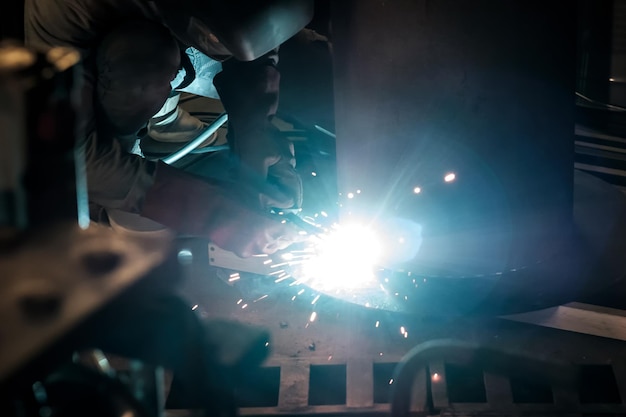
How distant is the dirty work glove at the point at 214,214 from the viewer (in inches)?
58.3

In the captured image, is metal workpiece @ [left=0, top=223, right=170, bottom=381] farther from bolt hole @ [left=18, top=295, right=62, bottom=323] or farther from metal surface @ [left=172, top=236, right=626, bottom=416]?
metal surface @ [left=172, top=236, right=626, bottom=416]

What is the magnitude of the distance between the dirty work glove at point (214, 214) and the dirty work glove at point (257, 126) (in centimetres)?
20

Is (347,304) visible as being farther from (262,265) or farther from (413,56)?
(413,56)

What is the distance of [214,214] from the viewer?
1.52 metres

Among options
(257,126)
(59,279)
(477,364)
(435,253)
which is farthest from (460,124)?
(59,279)

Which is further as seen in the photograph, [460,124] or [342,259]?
[342,259]

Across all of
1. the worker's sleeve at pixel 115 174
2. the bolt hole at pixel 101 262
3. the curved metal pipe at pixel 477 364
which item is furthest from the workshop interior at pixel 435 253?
the worker's sleeve at pixel 115 174

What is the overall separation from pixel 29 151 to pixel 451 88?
81cm

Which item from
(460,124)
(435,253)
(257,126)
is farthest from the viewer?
(257,126)

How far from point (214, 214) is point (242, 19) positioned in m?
0.49

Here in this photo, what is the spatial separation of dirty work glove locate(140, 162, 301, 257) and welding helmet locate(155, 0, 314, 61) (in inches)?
13.3

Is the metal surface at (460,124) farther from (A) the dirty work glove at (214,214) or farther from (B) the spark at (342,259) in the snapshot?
(A) the dirty work glove at (214,214)

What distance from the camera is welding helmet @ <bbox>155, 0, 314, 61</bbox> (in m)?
1.22

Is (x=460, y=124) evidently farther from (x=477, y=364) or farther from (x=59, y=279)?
(x=59, y=279)
